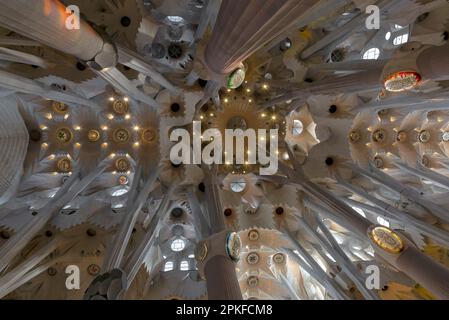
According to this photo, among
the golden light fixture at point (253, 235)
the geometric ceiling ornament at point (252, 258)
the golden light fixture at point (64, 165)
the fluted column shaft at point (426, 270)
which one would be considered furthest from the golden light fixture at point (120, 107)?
the fluted column shaft at point (426, 270)

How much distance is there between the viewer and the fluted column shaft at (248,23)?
529 centimetres

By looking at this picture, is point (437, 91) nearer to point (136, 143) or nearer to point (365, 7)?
Answer: point (365, 7)

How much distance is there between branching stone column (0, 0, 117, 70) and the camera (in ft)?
15.8

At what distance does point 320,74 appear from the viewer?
503 inches

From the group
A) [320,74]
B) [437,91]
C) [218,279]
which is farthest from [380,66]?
[218,279]

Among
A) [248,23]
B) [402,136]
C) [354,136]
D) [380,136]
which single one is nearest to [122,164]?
[354,136]

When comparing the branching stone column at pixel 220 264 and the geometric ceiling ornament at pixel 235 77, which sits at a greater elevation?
the geometric ceiling ornament at pixel 235 77

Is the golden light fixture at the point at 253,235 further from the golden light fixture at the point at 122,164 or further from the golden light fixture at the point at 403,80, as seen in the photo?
the golden light fixture at the point at 403,80

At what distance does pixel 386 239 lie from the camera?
7891mm

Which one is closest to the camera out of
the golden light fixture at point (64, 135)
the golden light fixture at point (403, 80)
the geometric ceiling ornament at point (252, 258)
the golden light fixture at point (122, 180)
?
the golden light fixture at point (403, 80)

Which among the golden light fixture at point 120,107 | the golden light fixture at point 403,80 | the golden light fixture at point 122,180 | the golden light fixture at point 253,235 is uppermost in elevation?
the golden light fixture at point 120,107

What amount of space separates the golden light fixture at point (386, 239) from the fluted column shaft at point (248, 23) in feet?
16.7

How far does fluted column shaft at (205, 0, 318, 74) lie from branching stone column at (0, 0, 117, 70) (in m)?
2.33

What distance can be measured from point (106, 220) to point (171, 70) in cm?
573
